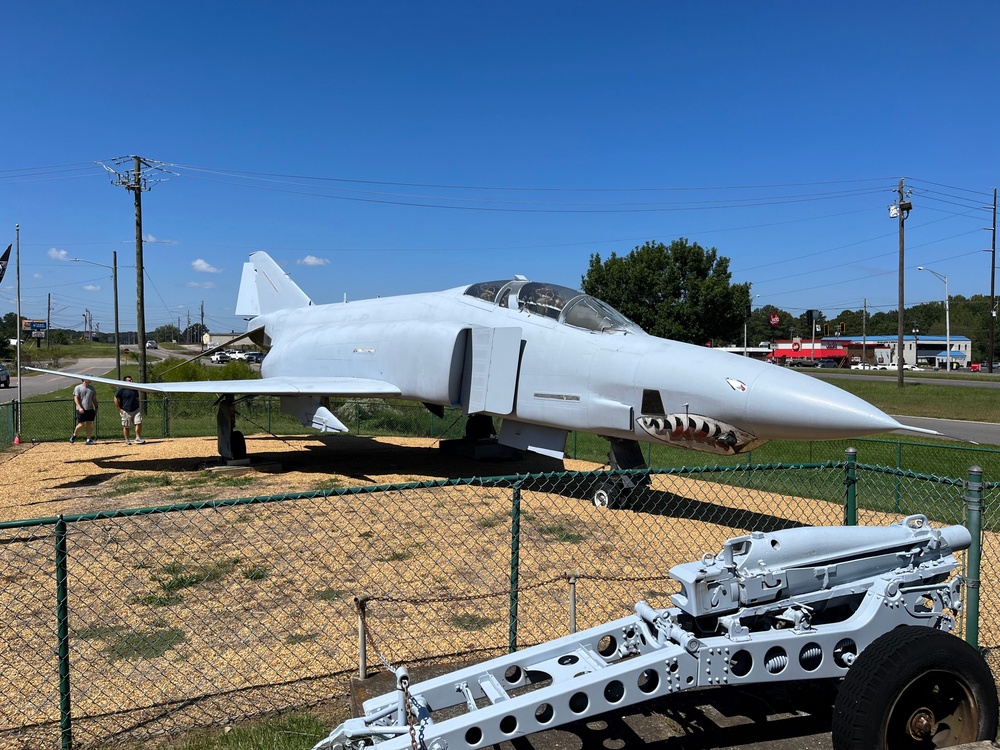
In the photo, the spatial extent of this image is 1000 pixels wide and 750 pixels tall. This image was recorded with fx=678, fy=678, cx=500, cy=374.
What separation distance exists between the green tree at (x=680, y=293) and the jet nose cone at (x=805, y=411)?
35.5 metres

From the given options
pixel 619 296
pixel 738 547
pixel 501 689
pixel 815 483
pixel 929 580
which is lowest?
pixel 815 483

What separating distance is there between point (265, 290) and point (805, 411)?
15440 mm

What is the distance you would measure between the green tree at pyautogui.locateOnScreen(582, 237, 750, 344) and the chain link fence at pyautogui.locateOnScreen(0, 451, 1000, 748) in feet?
107

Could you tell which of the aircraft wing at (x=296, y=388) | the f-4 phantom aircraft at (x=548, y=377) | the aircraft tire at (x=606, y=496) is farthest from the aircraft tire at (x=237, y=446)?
the aircraft tire at (x=606, y=496)

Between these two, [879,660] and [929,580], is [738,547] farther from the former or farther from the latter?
[929,580]

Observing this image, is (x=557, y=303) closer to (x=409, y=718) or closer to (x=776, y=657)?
(x=776, y=657)

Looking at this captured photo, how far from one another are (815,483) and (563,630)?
8.91 m

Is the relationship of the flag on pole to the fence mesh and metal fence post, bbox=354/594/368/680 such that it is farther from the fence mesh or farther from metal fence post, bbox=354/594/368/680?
metal fence post, bbox=354/594/368/680

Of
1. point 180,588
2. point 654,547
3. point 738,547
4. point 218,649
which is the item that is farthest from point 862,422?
point 180,588

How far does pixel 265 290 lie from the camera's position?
18641 millimetres

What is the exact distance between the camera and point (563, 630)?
5254 millimetres

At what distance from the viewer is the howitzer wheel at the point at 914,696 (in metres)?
3.02

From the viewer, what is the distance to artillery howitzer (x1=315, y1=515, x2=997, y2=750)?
2.88m

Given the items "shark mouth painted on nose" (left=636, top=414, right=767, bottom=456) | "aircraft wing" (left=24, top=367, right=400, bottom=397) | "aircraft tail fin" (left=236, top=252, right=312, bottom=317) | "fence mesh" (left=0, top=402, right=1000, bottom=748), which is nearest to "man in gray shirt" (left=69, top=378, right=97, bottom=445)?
"aircraft wing" (left=24, top=367, right=400, bottom=397)
